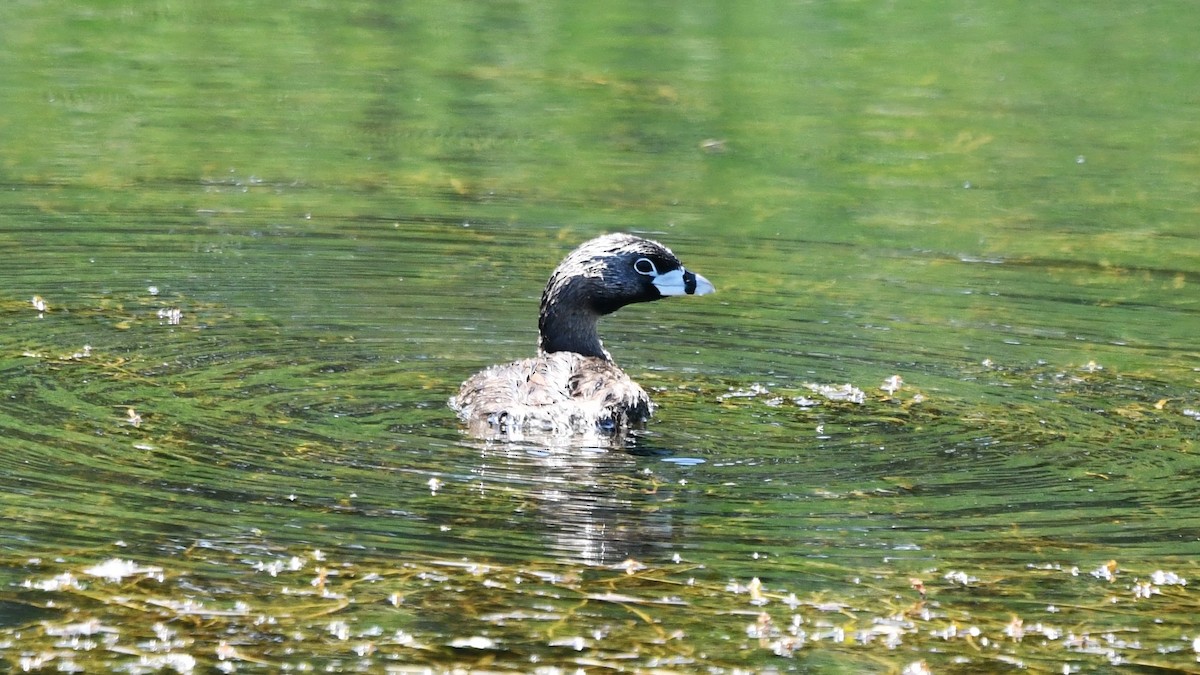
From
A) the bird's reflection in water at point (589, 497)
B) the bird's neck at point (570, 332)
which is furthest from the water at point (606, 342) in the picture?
the bird's neck at point (570, 332)

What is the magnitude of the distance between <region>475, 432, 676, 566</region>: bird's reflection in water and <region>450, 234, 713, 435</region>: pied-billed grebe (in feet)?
0.87

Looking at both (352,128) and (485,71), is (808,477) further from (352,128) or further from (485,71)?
(485,71)

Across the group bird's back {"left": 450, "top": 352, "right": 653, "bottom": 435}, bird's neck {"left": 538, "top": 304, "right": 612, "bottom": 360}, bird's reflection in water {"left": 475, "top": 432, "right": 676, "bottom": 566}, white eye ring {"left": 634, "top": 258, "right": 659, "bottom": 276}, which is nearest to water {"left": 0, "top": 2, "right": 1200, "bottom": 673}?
bird's reflection in water {"left": 475, "top": 432, "right": 676, "bottom": 566}

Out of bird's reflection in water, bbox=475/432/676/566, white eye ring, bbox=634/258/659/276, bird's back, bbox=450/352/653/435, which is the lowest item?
bird's reflection in water, bbox=475/432/676/566

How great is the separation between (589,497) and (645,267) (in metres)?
3.31

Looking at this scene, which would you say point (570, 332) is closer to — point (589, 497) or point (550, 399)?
point (550, 399)

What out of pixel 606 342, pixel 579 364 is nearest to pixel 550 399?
pixel 579 364

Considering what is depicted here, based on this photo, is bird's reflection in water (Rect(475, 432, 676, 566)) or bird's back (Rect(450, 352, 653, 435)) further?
bird's back (Rect(450, 352, 653, 435))

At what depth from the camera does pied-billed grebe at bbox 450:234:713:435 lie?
10234 millimetres

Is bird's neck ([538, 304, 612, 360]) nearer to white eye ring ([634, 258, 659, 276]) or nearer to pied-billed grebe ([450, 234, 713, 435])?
pied-billed grebe ([450, 234, 713, 435])

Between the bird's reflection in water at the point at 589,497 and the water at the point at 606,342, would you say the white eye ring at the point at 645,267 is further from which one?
the bird's reflection in water at the point at 589,497

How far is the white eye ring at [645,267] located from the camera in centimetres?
1202

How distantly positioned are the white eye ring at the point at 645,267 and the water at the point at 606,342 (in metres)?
0.61

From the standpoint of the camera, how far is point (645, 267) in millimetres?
12047
